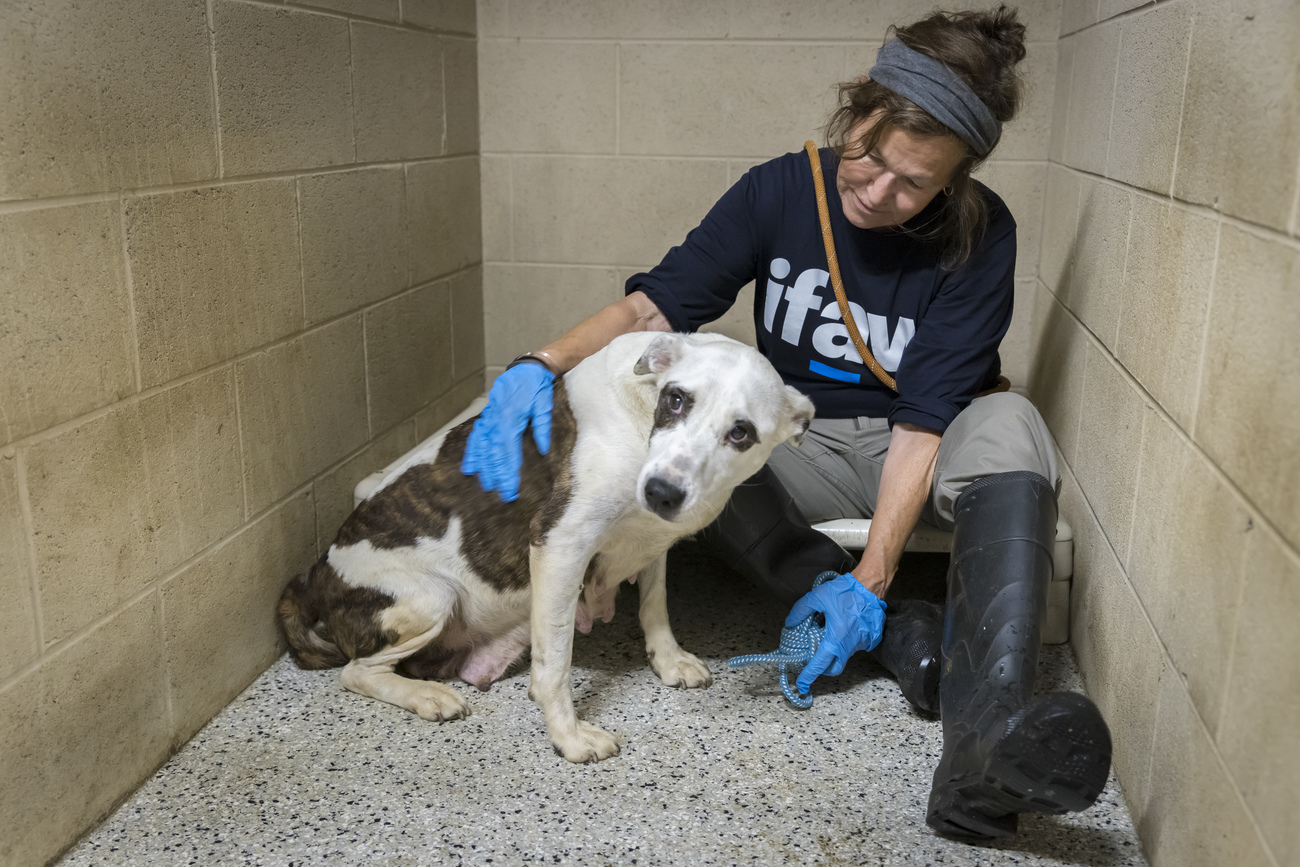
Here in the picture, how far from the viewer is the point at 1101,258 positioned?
258 cm

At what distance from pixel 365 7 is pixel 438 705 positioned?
1.97 m

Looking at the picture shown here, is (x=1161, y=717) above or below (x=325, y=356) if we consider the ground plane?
below

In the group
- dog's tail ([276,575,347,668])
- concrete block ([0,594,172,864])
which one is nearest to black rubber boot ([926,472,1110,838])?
dog's tail ([276,575,347,668])

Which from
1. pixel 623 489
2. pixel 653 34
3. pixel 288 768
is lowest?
pixel 288 768

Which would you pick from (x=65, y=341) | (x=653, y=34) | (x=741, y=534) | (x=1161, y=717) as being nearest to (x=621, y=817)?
(x=741, y=534)

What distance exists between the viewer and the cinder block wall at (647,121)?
359 cm

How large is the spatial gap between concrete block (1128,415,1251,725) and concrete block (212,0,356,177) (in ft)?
6.82

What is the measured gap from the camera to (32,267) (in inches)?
71.1

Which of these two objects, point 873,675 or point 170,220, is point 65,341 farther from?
point 873,675

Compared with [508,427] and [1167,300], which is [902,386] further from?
[508,427]

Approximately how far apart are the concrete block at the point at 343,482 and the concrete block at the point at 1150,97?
2.19 m

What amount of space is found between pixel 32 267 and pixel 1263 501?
2.01m

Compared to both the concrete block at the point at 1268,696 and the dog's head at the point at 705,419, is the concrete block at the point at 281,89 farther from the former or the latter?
the concrete block at the point at 1268,696

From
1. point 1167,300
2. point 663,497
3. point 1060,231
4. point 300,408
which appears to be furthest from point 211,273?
point 1060,231
